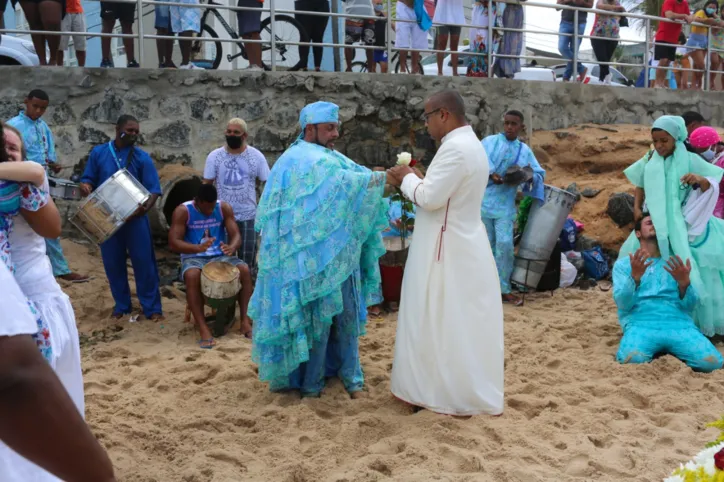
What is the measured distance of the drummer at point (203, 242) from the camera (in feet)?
21.5

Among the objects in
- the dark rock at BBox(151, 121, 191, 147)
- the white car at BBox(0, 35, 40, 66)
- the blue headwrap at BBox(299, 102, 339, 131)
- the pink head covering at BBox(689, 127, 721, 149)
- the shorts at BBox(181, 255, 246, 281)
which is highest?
the white car at BBox(0, 35, 40, 66)

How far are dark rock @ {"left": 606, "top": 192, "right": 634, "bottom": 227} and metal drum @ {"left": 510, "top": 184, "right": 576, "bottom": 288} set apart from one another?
158cm

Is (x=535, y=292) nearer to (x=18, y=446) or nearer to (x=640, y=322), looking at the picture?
(x=640, y=322)

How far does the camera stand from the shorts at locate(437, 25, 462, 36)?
1068 centimetres

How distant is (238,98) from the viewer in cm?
891

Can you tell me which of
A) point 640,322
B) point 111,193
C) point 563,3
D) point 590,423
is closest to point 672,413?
point 590,423

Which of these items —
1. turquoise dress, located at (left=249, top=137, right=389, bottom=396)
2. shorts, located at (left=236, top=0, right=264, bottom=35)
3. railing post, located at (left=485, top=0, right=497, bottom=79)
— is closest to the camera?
turquoise dress, located at (left=249, top=137, right=389, bottom=396)

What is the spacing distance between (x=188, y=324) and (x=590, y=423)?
3.80 meters

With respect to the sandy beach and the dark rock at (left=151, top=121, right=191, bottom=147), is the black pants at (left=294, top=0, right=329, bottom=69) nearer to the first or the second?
the dark rock at (left=151, top=121, right=191, bottom=147)

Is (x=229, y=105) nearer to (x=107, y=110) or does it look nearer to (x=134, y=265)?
(x=107, y=110)

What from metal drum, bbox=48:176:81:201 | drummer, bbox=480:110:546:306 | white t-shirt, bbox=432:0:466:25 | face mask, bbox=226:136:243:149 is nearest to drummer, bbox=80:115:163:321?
metal drum, bbox=48:176:81:201

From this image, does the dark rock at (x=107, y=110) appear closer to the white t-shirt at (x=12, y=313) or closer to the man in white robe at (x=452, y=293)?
the man in white robe at (x=452, y=293)

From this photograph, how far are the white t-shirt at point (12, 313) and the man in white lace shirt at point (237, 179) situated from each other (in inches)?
229

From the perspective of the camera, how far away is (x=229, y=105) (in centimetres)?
888
